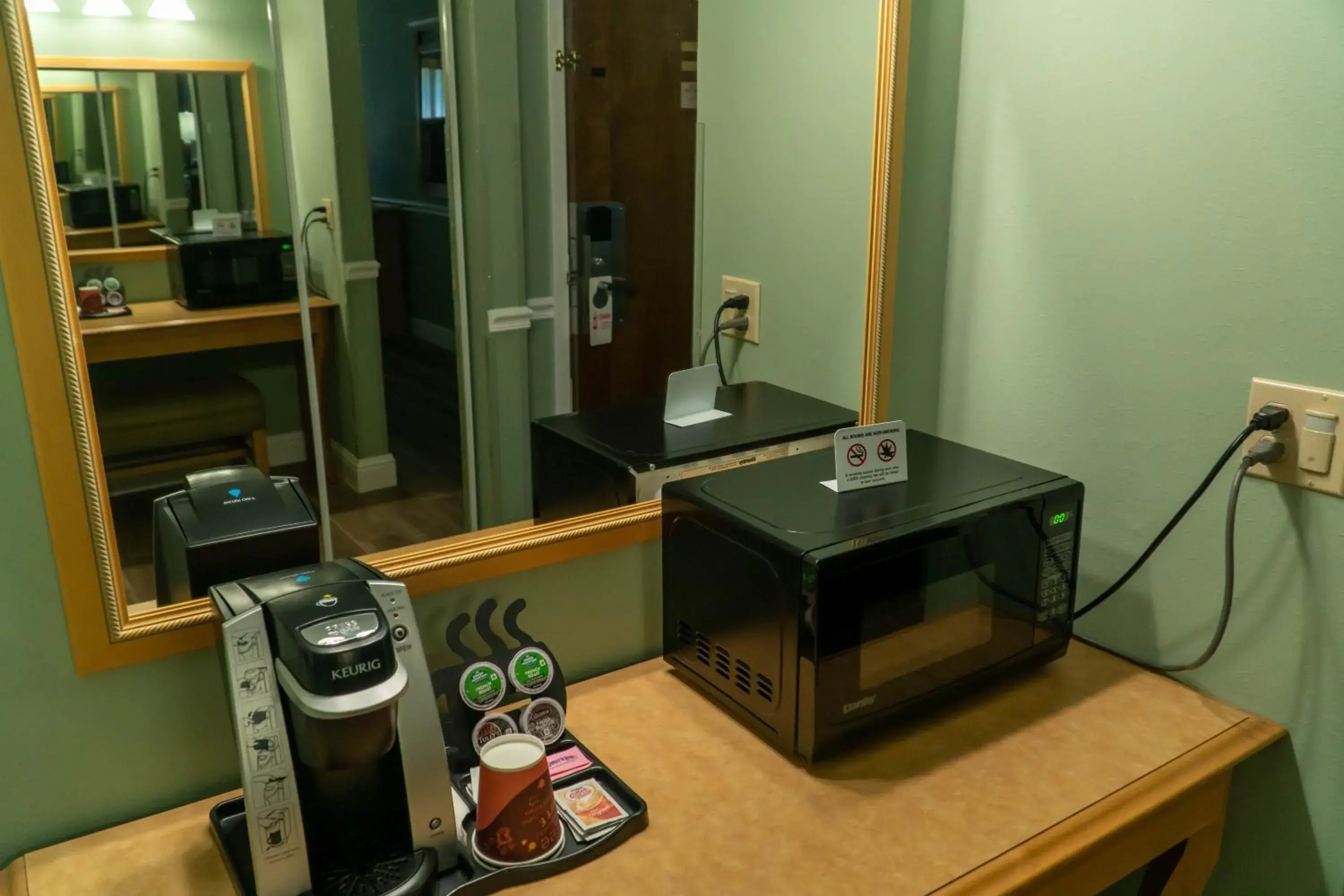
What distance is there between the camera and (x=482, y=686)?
1.18m

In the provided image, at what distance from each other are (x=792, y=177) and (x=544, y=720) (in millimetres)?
971

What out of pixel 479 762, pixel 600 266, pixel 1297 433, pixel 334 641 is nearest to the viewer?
pixel 334 641

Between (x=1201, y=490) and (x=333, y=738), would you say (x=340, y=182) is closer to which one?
(x=333, y=738)

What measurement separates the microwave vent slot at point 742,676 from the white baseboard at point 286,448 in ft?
1.95

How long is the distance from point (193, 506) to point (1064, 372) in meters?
1.21

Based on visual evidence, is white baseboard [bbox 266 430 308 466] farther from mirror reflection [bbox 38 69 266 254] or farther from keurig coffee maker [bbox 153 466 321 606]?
mirror reflection [bbox 38 69 266 254]

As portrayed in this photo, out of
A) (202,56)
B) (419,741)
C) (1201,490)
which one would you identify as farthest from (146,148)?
(1201,490)

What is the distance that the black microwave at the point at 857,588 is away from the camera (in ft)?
3.88

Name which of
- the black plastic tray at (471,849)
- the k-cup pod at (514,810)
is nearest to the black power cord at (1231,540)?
the black plastic tray at (471,849)

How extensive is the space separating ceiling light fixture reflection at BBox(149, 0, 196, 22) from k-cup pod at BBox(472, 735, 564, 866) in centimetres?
81

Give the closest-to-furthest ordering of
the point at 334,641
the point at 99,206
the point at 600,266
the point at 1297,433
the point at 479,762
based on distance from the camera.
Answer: the point at 334,641
the point at 99,206
the point at 479,762
the point at 1297,433
the point at 600,266

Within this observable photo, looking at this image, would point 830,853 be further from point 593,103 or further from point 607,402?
point 593,103

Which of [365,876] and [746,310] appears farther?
[746,310]

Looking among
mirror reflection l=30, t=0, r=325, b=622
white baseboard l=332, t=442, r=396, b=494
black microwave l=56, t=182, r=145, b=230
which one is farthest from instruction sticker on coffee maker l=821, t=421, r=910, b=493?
black microwave l=56, t=182, r=145, b=230
